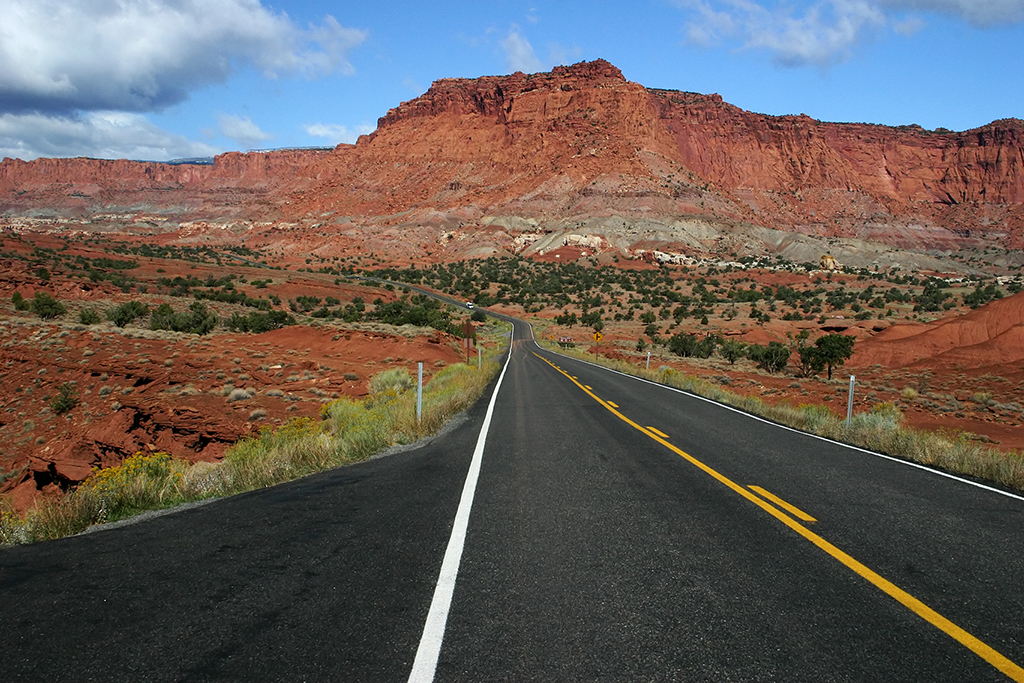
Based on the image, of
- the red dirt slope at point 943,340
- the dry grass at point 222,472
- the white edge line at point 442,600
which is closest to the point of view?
the white edge line at point 442,600

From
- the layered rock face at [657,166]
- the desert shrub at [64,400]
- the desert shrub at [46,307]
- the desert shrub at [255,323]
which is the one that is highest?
the layered rock face at [657,166]

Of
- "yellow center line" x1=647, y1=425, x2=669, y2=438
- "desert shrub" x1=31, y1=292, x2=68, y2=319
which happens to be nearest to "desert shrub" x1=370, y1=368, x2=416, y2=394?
"yellow center line" x1=647, y1=425, x2=669, y2=438

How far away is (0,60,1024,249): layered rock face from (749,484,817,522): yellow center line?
10548 cm

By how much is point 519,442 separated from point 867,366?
103 feet

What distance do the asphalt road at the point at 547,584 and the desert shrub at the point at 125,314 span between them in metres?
31.1

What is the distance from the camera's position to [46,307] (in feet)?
101

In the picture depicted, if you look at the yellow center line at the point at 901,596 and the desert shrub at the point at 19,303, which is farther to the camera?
the desert shrub at the point at 19,303

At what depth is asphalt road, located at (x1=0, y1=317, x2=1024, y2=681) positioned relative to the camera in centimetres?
297

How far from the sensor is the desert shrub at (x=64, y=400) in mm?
15305

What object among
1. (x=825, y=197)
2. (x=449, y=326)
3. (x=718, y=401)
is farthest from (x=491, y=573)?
(x=825, y=197)

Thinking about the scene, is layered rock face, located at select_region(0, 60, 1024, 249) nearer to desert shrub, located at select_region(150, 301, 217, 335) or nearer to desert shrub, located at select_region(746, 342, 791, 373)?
desert shrub, located at select_region(746, 342, 791, 373)

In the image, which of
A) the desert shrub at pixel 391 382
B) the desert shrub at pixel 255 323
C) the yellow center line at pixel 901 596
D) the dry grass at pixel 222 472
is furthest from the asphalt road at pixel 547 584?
the desert shrub at pixel 255 323

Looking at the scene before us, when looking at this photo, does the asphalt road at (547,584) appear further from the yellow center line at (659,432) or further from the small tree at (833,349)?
the small tree at (833,349)

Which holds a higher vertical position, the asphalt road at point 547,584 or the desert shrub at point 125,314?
the desert shrub at point 125,314
